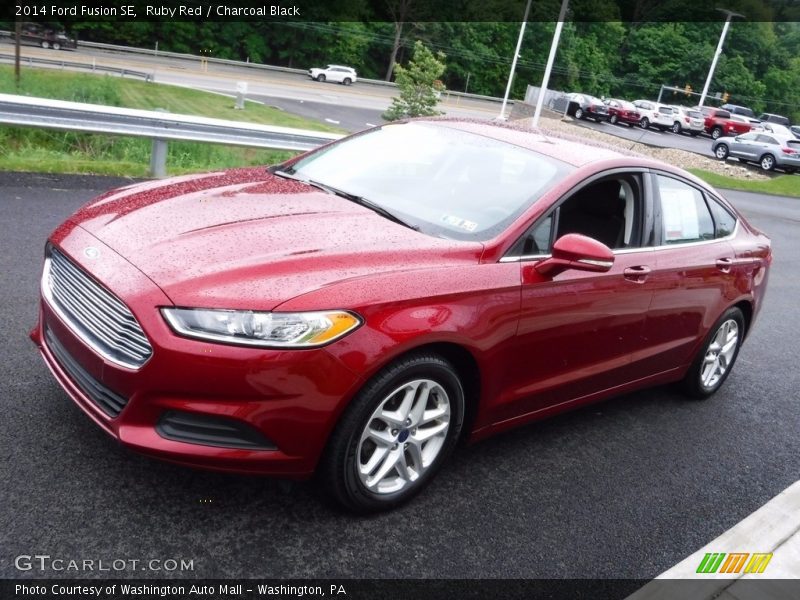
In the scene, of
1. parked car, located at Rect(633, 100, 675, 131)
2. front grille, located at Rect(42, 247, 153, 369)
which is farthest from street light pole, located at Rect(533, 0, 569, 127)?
front grille, located at Rect(42, 247, 153, 369)

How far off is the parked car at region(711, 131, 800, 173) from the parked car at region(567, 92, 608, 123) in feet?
50.5

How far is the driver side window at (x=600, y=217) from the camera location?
3623 millimetres

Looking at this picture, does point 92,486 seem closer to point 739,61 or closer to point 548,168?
point 548,168

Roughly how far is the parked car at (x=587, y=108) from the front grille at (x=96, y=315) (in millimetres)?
47964

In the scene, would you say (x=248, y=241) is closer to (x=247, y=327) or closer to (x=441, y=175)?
(x=247, y=327)

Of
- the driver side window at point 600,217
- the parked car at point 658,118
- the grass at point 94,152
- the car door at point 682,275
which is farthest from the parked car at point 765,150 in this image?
the driver side window at point 600,217

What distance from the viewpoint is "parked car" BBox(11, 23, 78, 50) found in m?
42.1

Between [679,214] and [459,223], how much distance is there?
1.74m

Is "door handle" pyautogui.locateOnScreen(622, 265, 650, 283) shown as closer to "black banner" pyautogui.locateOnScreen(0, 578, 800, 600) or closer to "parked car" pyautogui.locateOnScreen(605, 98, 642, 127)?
"black banner" pyautogui.locateOnScreen(0, 578, 800, 600)

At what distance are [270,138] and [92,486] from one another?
779 centimetres

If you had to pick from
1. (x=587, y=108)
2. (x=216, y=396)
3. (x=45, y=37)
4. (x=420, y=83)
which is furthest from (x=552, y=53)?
(x=216, y=396)

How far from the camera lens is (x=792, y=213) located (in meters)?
19.5

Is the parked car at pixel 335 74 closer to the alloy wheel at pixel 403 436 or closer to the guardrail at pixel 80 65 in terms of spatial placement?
the guardrail at pixel 80 65

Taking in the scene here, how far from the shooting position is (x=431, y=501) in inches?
136
